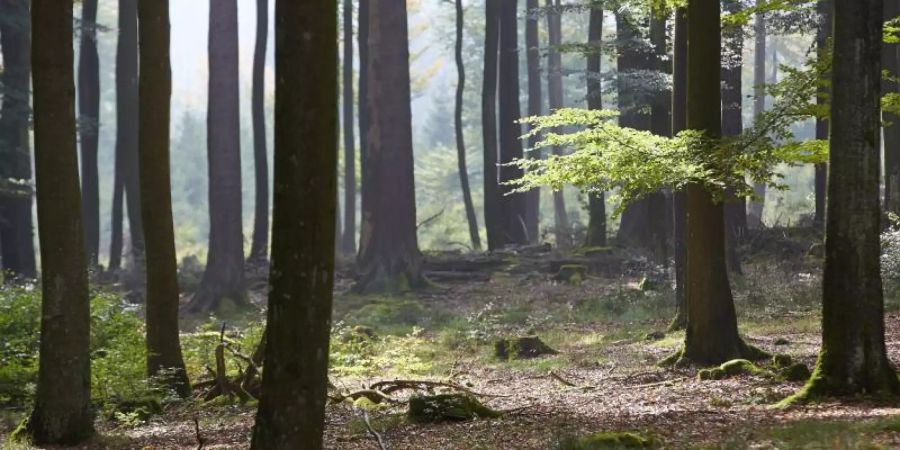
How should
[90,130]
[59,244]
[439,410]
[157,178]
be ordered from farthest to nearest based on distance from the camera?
1. [90,130]
2. [157,178]
3. [439,410]
4. [59,244]

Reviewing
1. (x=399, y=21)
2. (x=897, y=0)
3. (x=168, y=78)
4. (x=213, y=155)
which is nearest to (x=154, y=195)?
(x=168, y=78)

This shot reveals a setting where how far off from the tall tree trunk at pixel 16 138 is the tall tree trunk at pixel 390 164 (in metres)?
7.93

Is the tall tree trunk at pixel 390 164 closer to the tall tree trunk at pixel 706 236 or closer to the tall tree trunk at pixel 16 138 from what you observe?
the tall tree trunk at pixel 16 138

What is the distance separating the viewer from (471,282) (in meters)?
25.4

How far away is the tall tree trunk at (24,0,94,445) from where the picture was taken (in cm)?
891

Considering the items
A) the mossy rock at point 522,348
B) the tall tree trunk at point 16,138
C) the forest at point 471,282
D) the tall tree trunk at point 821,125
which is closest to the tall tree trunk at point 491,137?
the forest at point 471,282

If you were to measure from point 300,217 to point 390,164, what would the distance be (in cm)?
1855

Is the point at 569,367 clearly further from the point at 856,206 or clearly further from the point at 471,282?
the point at 471,282

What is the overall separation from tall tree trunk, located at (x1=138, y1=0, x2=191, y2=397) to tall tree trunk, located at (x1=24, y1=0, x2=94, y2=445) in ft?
8.09

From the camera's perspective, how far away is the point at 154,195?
1188 cm

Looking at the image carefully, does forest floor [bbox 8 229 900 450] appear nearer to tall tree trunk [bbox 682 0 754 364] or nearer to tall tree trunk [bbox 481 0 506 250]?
tall tree trunk [bbox 682 0 754 364]

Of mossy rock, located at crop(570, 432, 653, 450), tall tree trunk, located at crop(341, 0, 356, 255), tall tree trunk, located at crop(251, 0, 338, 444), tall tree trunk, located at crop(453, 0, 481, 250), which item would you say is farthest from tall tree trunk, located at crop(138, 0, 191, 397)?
tall tree trunk, located at crop(341, 0, 356, 255)

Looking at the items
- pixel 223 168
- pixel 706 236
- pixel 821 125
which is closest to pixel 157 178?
pixel 706 236

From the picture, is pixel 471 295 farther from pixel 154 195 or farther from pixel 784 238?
pixel 154 195
